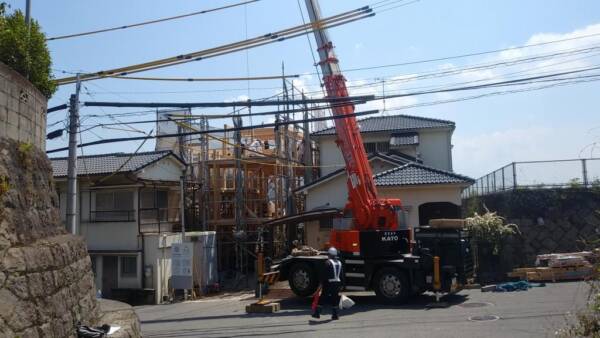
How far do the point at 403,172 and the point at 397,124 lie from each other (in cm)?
856

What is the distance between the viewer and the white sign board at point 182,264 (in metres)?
22.7

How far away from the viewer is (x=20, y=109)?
8.12 metres

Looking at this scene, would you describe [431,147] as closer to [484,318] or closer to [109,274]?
[109,274]

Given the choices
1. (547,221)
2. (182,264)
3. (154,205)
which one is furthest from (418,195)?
(154,205)

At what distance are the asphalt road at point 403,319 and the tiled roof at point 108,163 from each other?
Result: 9.34m

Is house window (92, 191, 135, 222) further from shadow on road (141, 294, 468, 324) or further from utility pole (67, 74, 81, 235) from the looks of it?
shadow on road (141, 294, 468, 324)

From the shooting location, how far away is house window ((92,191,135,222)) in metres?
24.8

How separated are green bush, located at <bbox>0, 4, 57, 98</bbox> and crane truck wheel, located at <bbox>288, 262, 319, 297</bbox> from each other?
9.78 m

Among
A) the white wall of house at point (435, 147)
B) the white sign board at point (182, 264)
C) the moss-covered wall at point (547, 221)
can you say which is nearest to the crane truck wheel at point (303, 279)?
the white sign board at point (182, 264)

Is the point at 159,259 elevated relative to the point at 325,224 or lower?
lower

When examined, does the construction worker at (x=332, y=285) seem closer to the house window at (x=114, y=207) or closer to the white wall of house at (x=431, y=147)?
the house window at (x=114, y=207)

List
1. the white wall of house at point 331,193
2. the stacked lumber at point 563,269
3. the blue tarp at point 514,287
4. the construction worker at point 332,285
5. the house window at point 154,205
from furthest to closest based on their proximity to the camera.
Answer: the white wall of house at point 331,193 < the house window at point 154,205 < the stacked lumber at point 563,269 < the blue tarp at point 514,287 < the construction worker at point 332,285

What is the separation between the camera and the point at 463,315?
1338 centimetres

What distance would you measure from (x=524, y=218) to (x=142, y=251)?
1586 centimetres
